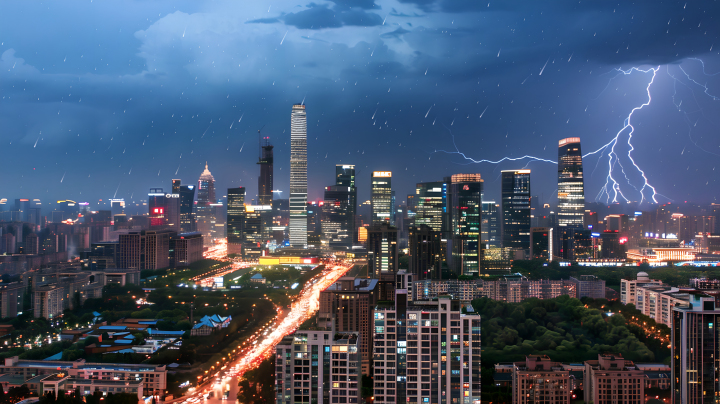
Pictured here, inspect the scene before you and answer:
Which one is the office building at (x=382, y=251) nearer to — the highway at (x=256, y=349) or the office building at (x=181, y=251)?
the highway at (x=256, y=349)

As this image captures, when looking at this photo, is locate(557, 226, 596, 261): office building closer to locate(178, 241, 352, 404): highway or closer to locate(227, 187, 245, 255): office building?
locate(178, 241, 352, 404): highway

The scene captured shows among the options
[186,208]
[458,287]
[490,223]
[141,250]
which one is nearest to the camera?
[458,287]

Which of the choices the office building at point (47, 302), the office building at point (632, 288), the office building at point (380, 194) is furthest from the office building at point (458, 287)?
the office building at point (380, 194)

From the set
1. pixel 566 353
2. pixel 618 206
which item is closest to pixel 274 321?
pixel 566 353

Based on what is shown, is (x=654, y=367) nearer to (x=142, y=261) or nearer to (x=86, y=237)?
(x=142, y=261)

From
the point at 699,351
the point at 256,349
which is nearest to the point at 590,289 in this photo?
the point at 256,349

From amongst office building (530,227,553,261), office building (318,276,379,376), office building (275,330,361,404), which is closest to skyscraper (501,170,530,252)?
office building (530,227,553,261)

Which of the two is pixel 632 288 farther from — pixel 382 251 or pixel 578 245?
pixel 578 245
